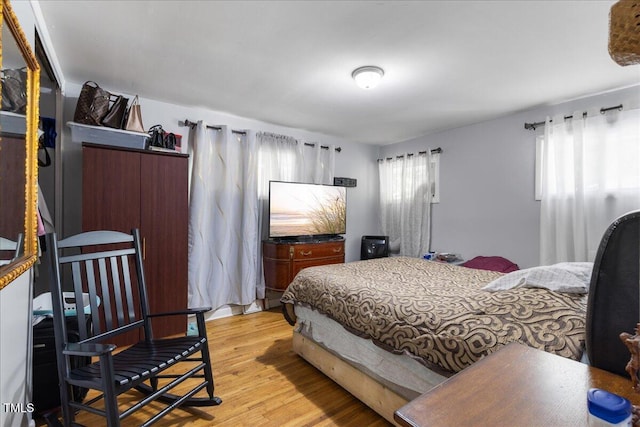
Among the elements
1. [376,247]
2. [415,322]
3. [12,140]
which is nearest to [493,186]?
[376,247]

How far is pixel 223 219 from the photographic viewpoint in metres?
3.58

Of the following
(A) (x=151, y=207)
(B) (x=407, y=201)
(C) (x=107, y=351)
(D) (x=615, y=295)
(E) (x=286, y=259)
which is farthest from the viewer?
(B) (x=407, y=201)

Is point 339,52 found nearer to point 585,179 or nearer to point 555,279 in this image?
point 555,279

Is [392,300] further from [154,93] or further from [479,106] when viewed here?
[154,93]

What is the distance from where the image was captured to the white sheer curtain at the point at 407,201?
4.36m

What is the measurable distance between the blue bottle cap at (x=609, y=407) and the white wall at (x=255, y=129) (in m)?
3.70

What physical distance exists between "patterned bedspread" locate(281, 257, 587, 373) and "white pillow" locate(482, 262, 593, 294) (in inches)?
1.6

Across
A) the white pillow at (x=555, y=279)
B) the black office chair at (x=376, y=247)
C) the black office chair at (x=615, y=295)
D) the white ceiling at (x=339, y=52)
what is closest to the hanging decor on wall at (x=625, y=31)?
the black office chair at (x=615, y=295)

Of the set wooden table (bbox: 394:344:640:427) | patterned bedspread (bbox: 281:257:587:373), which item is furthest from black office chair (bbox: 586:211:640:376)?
patterned bedspread (bbox: 281:257:587:373)

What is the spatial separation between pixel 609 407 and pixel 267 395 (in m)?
2.00

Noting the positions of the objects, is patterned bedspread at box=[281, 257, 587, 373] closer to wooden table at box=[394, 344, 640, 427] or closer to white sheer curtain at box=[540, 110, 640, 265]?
wooden table at box=[394, 344, 640, 427]

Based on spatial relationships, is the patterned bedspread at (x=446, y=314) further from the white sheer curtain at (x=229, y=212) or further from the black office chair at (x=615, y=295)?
the white sheer curtain at (x=229, y=212)

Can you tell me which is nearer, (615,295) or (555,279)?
(615,295)

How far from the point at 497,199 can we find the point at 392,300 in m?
2.69
